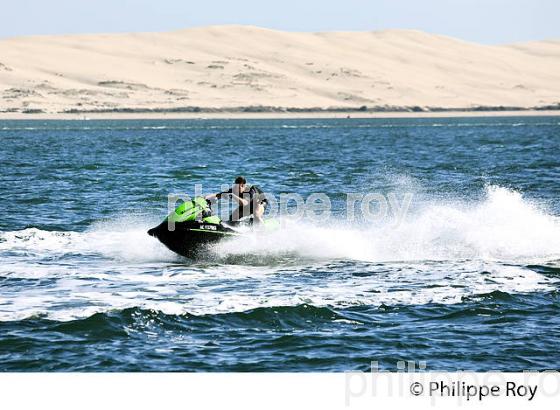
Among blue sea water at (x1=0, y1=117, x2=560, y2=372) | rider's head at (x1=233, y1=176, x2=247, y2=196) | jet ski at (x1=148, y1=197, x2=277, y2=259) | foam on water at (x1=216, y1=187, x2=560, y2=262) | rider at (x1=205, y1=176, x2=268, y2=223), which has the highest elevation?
rider's head at (x1=233, y1=176, x2=247, y2=196)

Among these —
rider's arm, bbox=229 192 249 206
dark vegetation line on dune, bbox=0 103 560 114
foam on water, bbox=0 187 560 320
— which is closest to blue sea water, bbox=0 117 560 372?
foam on water, bbox=0 187 560 320

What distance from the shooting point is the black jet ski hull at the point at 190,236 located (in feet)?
65.9

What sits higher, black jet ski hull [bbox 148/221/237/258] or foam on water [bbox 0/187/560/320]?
black jet ski hull [bbox 148/221/237/258]

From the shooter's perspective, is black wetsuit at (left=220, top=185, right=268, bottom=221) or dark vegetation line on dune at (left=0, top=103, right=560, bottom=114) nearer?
black wetsuit at (left=220, top=185, right=268, bottom=221)

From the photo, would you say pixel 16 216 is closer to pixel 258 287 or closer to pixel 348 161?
pixel 258 287

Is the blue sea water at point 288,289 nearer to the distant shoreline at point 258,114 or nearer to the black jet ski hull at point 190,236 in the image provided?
the black jet ski hull at point 190,236

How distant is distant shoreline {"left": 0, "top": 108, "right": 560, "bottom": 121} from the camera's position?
16112 cm

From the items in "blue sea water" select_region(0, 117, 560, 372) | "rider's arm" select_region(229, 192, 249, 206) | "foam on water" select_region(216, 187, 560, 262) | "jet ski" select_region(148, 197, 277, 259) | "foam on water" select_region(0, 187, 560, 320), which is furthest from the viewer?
"foam on water" select_region(216, 187, 560, 262)

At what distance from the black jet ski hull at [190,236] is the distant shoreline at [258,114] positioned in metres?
141

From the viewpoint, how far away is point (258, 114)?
17650cm

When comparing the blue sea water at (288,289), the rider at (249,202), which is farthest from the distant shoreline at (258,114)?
the rider at (249,202)

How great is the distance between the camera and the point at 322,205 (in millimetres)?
32281

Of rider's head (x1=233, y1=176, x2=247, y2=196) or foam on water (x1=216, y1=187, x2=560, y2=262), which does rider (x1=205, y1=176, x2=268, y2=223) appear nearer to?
rider's head (x1=233, y1=176, x2=247, y2=196)
